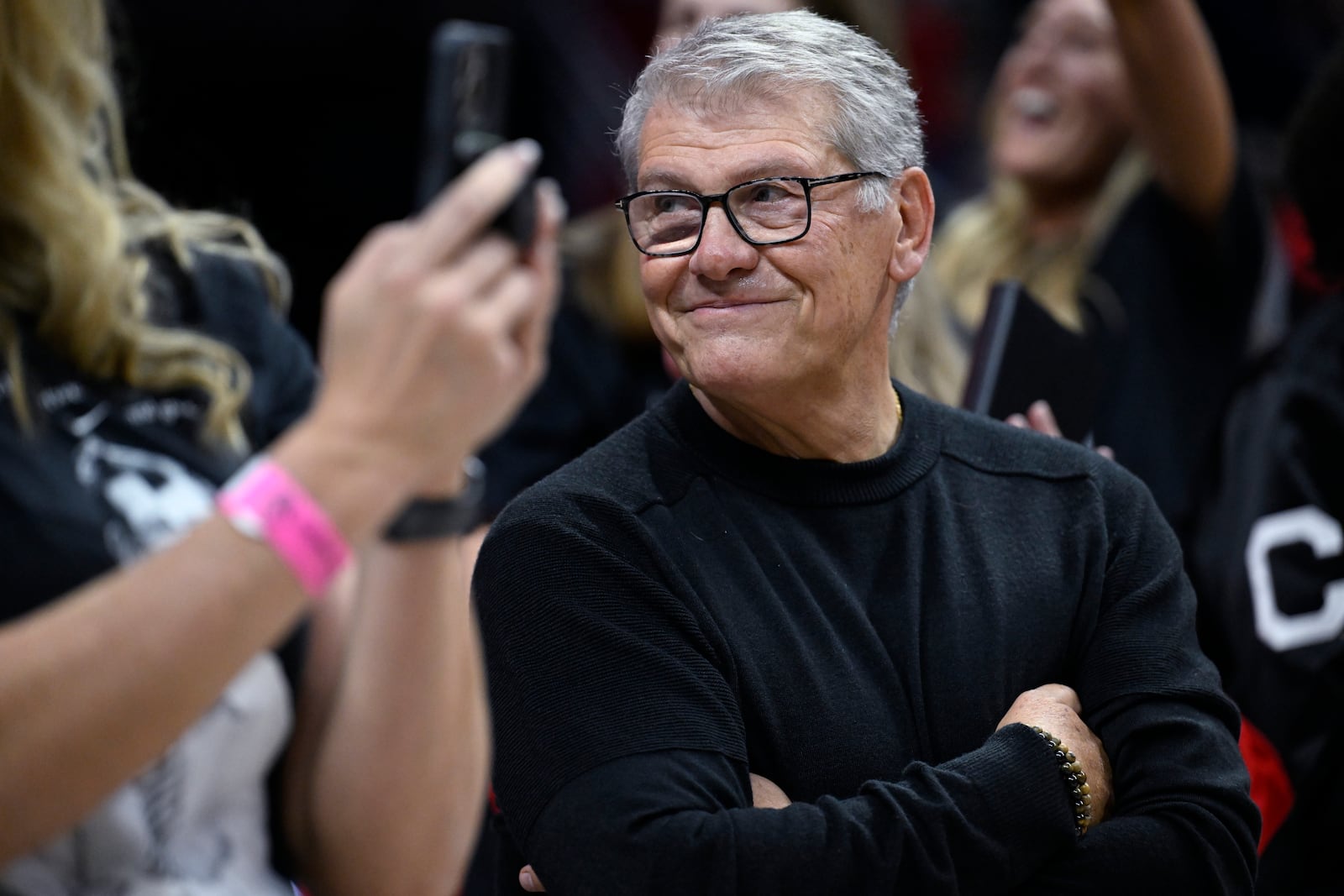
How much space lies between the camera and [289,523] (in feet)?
3.91

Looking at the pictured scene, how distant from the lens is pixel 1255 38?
16.8ft

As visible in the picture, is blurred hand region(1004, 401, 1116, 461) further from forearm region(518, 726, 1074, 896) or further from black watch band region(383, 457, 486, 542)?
black watch band region(383, 457, 486, 542)

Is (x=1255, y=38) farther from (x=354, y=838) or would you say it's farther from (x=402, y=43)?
(x=354, y=838)

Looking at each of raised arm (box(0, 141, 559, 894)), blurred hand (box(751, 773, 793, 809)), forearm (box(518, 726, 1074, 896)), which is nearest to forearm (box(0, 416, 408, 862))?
raised arm (box(0, 141, 559, 894))

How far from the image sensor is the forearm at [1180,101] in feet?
10.5

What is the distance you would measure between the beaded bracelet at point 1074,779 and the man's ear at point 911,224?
0.66 m

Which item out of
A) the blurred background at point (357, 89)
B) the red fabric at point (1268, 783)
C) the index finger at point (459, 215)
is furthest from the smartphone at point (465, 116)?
the blurred background at point (357, 89)

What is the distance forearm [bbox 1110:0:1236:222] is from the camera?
3.19 meters

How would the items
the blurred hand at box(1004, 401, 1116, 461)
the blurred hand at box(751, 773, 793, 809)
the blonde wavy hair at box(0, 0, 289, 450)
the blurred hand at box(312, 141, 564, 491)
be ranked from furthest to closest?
1. the blurred hand at box(1004, 401, 1116, 461)
2. the blurred hand at box(751, 773, 793, 809)
3. the blonde wavy hair at box(0, 0, 289, 450)
4. the blurred hand at box(312, 141, 564, 491)

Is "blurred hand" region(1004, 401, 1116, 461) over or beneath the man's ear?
beneath

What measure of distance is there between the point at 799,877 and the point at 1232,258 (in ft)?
7.26

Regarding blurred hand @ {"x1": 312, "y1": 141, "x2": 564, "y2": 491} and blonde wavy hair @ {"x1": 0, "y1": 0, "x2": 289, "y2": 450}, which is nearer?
blurred hand @ {"x1": 312, "y1": 141, "x2": 564, "y2": 491}

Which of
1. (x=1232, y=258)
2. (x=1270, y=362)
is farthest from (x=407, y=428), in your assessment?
(x=1232, y=258)

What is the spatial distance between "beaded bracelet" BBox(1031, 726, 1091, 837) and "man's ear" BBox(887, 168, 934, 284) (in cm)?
66
